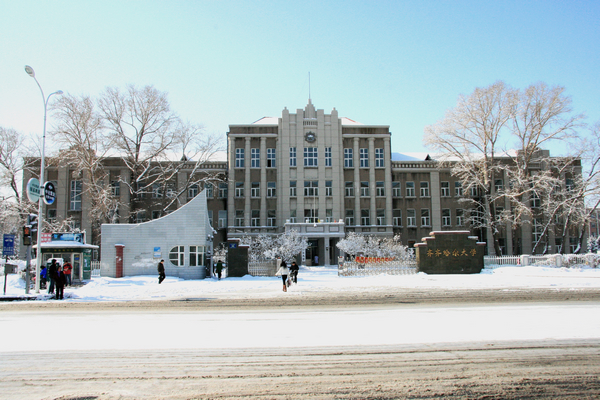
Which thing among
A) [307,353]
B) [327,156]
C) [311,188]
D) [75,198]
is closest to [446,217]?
[327,156]

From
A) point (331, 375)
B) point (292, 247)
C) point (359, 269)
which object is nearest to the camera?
point (331, 375)

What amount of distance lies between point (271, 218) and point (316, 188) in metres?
6.81

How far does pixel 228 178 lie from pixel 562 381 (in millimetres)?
50215

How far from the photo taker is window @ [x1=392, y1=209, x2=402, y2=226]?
184 feet

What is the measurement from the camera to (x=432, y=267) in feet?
111

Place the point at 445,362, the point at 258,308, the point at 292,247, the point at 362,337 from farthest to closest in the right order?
1. the point at 292,247
2. the point at 258,308
3. the point at 362,337
4. the point at 445,362

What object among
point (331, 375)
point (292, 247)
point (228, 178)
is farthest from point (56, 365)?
point (228, 178)

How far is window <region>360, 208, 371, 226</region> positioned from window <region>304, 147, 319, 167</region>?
28.0ft

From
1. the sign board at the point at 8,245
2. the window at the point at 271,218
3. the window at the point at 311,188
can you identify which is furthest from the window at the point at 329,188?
the sign board at the point at 8,245

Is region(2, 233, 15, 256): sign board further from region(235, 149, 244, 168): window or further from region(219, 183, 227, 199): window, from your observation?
region(219, 183, 227, 199): window

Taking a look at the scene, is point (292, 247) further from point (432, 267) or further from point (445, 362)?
Result: point (445, 362)

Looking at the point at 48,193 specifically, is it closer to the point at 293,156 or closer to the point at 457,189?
the point at 293,156

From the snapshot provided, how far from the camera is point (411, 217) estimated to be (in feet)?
185

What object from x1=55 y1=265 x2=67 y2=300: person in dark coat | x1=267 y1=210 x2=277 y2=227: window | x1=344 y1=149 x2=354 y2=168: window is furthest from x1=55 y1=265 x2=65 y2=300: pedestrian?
x1=344 y1=149 x2=354 y2=168: window
